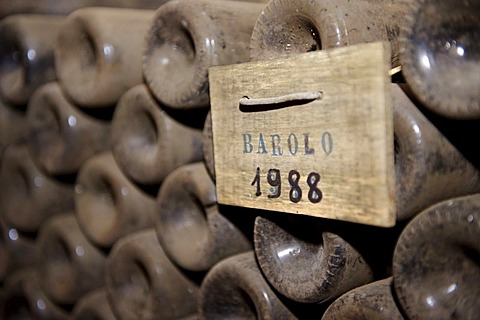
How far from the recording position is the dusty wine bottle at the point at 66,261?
138 centimetres

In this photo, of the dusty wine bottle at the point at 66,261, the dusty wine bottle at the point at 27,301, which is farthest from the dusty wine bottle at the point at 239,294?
the dusty wine bottle at the point at 27,301

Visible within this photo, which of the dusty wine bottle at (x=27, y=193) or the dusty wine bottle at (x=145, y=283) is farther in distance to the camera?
the dusty wine bottle at (x=27, y=193)

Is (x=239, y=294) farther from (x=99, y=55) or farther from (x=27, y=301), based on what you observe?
(x=27, y=301)

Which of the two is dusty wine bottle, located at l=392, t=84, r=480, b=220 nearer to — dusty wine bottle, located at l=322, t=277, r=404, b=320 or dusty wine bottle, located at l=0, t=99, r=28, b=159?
dusty wine bottle, located at l=322, t=277, r=404, b=320

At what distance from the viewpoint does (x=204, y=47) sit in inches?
38.8

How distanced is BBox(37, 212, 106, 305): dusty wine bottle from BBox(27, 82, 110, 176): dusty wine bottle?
0.44 ft

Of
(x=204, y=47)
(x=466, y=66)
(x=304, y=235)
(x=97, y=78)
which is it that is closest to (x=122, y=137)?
(x=97, y=78)

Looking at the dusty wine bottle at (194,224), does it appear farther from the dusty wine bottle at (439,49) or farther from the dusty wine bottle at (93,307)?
the dusty wine bottle at (439,49)

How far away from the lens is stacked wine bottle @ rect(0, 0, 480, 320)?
72 centimetres

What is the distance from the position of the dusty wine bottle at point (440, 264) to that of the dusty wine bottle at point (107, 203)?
0.63 m

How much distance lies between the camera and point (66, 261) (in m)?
1.45

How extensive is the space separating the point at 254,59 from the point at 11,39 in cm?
87

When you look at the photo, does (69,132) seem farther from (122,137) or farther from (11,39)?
(11,39)

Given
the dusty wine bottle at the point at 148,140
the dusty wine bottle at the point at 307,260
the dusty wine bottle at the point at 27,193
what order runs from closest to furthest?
the dusty wine bottle at the point at 307,260, the dusty wine bottle at the point at 148,140, the dusty wine bottle at the point at 27,193
